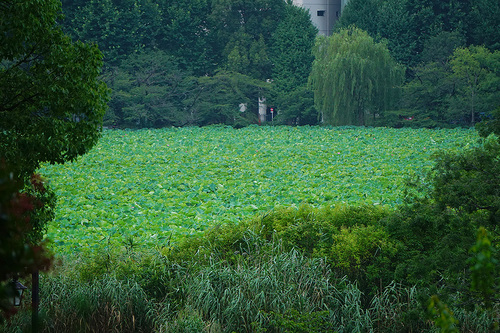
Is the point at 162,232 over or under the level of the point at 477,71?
under

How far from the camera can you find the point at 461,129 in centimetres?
2689

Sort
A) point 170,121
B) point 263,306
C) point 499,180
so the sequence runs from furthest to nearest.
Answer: point 170,121
point 263,306
point 499,180

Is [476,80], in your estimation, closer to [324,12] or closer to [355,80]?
[355,80]

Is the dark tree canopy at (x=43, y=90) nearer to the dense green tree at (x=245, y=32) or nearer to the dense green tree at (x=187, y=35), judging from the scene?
the dense green tree at (x=245, y=32)

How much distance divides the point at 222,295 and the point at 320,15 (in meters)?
39.3

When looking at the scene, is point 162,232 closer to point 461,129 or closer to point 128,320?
point 128,320

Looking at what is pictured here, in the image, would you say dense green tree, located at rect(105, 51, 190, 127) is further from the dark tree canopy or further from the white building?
the dark tree canopy

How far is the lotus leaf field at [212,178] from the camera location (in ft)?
32.6

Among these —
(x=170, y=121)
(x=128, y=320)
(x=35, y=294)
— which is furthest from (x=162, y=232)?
(x=170, y=121)

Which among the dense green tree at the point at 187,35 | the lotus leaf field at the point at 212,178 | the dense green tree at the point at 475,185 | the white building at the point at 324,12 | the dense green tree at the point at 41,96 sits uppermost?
the white building at the point at 324,12

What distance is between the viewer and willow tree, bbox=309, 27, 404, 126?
28.1 m

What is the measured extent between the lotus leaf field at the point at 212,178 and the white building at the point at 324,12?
64.6 ft

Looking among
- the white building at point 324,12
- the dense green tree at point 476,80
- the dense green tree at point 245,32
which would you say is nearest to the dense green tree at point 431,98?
the dense green tree at point 476,80

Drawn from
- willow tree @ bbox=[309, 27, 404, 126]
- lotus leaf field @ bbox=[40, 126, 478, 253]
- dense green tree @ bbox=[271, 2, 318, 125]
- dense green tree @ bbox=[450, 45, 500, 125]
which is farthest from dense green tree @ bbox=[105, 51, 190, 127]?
dense green tree @ bbox=[450, 45, 500, 125]
